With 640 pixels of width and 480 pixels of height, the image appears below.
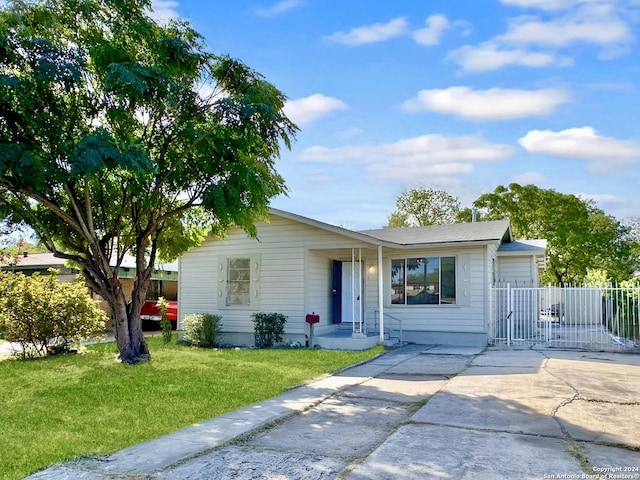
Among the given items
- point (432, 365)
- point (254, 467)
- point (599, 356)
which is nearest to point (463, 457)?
point (254, 467)

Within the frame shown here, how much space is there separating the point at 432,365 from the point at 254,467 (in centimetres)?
634

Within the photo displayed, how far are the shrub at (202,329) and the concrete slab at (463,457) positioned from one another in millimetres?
9619

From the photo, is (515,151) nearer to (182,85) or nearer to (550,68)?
(550,68)

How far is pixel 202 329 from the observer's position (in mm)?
14211

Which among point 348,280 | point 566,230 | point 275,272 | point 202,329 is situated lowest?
point 202,329

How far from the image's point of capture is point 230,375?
358 inches

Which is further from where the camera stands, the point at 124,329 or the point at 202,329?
the point at 202,329

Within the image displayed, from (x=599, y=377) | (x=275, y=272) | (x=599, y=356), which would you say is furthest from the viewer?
(x=275, y=272)

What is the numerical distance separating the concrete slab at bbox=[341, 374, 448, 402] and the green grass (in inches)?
45.8

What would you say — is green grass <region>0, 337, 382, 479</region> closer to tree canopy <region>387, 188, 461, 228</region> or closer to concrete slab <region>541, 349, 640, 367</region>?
concrete slab <region>541, 349, 640, 367</region>

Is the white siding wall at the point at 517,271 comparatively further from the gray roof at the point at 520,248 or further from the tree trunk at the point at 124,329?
the tree trunk at the point at 124,329

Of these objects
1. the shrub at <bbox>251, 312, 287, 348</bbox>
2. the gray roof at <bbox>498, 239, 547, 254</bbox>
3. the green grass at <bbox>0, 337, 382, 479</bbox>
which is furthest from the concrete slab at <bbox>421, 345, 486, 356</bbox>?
the gray roof at <bbox>498, 239, 547, 254</bbox>

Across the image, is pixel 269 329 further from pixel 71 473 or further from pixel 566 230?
pixel 566 230

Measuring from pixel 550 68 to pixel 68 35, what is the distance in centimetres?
1024
